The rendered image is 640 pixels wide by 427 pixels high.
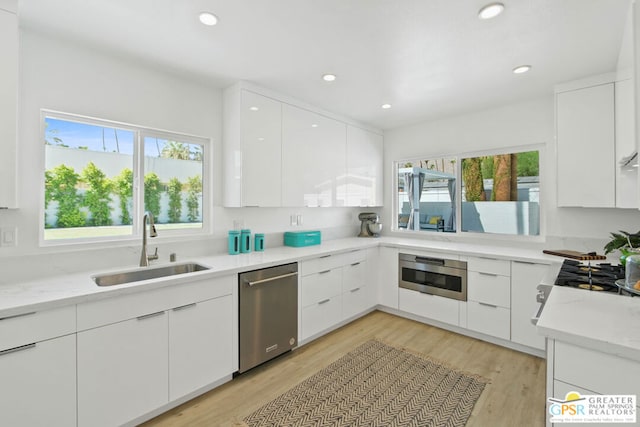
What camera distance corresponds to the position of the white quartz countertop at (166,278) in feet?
4.94

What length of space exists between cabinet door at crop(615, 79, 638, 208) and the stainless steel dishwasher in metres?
2.43

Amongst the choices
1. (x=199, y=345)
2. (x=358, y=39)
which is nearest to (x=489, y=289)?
(x=358, y=39)

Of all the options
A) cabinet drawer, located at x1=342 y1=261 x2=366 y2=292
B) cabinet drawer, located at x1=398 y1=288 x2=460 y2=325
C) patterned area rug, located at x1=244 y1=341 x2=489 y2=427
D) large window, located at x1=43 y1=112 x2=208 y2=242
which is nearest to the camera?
patterned area rug, located at x1=244 y1=341 x2=489 y2=427

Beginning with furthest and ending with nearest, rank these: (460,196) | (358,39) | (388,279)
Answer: (460,196), (388,279), (358,39)

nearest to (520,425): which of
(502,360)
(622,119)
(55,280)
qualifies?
(502,360)

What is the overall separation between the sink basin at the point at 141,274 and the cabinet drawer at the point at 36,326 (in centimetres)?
46

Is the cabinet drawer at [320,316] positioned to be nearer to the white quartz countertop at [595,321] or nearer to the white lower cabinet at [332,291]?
the white lower cabinet at [332,291]

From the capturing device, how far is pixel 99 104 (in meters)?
2.18

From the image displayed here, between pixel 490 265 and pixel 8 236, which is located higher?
pixel 8 236

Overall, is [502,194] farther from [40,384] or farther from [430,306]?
[40,384]

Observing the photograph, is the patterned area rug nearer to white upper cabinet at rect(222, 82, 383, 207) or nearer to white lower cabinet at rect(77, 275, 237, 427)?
white lower cabinet at rect(77, 275, 237, 427)

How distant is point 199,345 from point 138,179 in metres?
1.42

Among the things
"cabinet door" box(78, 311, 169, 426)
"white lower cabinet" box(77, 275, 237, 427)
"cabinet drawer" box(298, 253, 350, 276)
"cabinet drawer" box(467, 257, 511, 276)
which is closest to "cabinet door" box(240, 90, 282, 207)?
"cabinet drawer" box(298, 253, 350, 276)

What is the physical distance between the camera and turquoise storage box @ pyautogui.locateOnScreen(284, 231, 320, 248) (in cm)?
328
